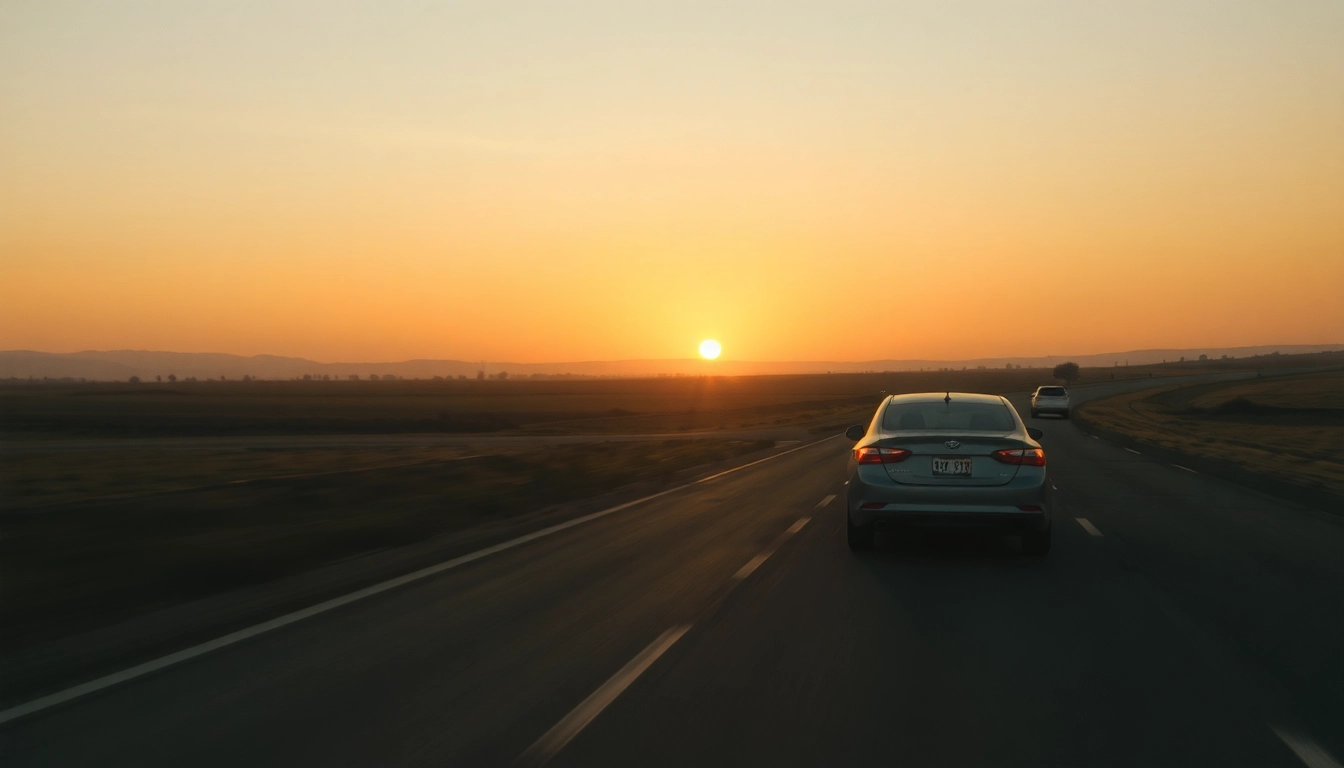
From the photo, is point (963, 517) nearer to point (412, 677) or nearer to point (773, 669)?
point (773, 669)

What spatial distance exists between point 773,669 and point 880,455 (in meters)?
4.77

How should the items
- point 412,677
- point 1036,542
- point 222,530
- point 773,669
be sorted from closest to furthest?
point 412,677, point 773,669, point 1036,542, point 222,530

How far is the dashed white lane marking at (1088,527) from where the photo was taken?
42.2ft

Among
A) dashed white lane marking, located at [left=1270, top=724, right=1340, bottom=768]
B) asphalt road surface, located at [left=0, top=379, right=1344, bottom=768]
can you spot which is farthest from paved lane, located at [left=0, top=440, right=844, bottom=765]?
dashed white lane marking, located at [left=1270, top=724, right=1340, bottom=768]

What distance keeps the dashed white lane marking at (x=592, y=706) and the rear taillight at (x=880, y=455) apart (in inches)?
161

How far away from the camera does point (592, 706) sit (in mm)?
5656

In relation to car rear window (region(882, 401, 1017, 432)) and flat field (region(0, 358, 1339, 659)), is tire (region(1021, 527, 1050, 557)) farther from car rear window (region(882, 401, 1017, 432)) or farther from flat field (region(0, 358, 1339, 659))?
flat field (region(0, 358, 1339, 659))

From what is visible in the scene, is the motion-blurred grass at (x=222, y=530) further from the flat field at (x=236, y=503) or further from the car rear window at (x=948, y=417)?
the car rear window at (x=948, y=417)

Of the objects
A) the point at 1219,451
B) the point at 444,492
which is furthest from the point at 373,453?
the point at 1219,451

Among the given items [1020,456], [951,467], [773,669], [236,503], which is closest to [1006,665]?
[773,669]

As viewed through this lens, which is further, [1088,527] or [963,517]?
[1088,527]

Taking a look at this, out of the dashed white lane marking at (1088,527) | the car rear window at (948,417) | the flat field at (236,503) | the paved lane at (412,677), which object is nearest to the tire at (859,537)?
the car rear window at (948,417)

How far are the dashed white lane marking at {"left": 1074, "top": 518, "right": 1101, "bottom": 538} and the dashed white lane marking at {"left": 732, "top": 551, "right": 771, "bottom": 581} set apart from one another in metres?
4.45

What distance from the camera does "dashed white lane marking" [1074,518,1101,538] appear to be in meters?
12.9
